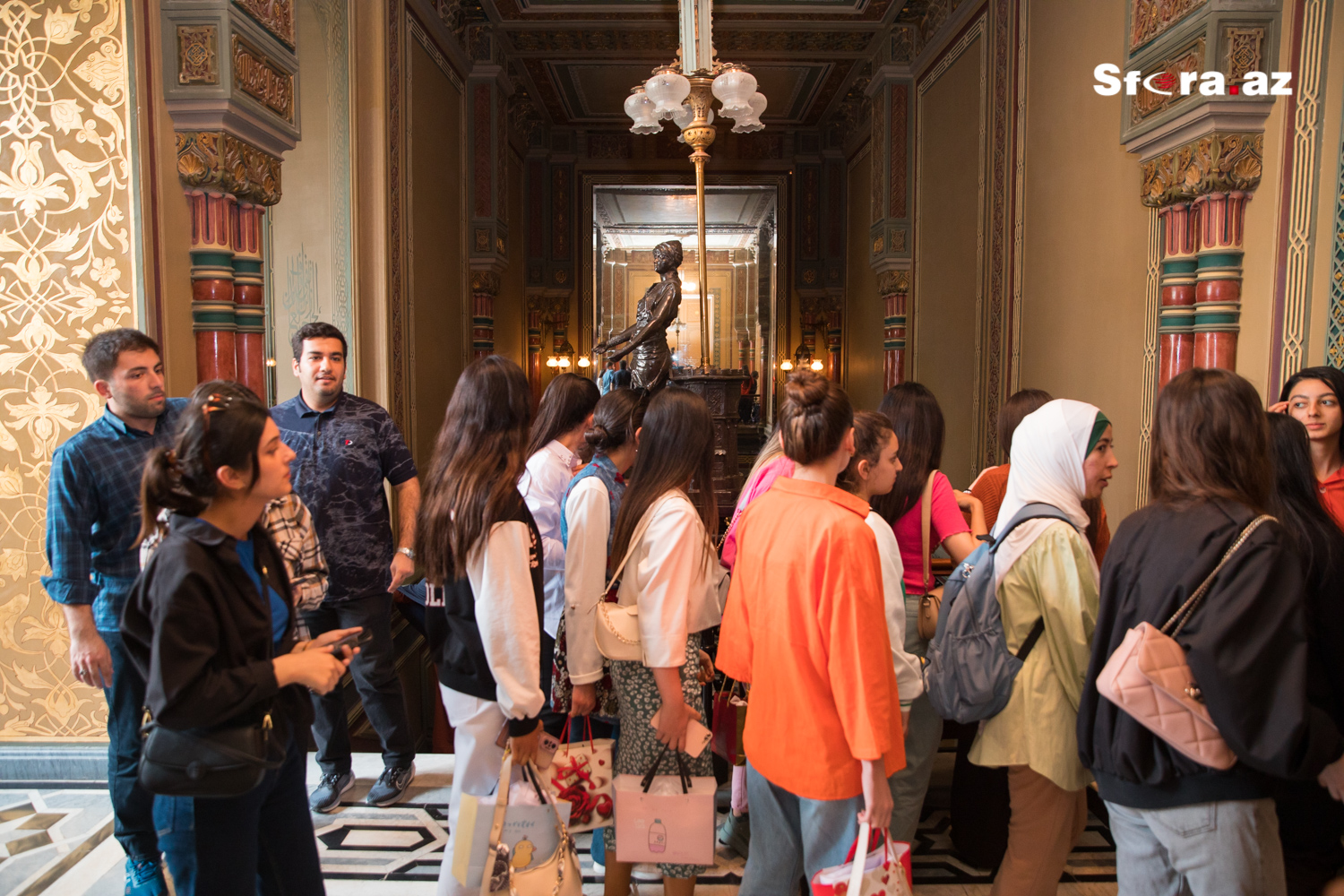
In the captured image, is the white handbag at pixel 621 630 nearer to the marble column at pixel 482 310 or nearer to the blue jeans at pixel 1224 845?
the blue jeans at pixel 1224 845

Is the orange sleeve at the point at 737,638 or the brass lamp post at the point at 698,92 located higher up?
the brass lamp post at the point at 698,92

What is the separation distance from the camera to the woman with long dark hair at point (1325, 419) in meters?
2.48

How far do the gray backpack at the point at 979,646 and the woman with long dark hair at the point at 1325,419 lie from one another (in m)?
1.31

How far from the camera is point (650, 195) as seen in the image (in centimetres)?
1177

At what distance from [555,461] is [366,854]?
1407 mm

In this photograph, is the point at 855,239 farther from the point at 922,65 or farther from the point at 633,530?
the point at 633,530

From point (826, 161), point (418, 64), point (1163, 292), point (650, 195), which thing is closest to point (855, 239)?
point (826, 161)

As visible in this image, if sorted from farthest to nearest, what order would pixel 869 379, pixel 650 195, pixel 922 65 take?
pixel 650 195
pixel 869 379
pixel 922 65

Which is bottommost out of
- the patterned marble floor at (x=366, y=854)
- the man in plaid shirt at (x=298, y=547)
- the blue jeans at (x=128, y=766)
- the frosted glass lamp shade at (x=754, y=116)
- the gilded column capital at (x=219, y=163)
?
the patterned marble floor at (x=366, y=854)

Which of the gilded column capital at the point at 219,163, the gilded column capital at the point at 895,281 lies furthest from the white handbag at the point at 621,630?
the gilded column capital at the point at 895,281

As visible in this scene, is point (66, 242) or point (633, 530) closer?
point (633, 530)

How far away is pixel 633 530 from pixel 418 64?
5.85 metres

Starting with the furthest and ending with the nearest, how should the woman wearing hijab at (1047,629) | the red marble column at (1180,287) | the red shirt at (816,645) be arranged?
the red marble column at (1180,287) < the woman wearing hijab at (1047,629) < the red shirt at (816,645)

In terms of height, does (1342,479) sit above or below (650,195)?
below
